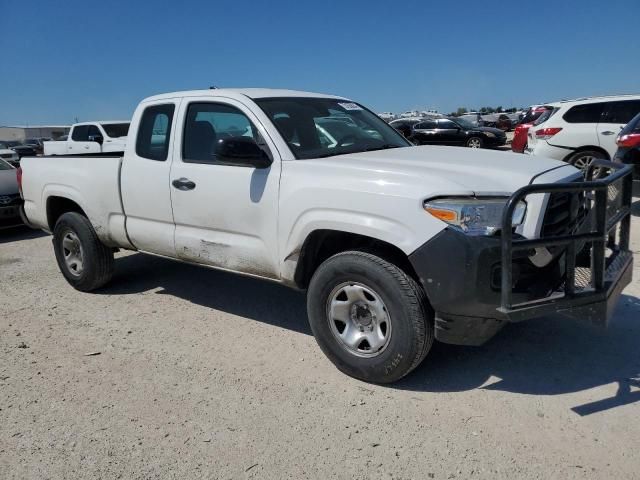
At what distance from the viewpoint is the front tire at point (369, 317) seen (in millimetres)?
Answer: 3145

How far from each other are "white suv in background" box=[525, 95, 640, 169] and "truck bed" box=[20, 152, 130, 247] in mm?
8375

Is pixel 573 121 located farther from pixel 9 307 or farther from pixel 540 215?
pixel 9 307

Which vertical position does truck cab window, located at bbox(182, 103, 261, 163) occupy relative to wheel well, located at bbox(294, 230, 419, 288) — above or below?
above

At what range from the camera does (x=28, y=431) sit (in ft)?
10.0

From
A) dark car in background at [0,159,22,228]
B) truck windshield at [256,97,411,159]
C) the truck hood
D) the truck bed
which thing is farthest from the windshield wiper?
dark car in background at [0,159,22,228]

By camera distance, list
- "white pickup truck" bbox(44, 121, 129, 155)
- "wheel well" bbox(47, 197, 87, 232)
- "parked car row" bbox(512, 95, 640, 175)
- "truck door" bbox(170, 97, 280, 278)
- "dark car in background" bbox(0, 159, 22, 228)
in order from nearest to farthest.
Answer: "truck door" bbox(170, 97, 280, 278) < "wheel well" bbox(47, 197, 87, 232) < "dark car in background" bbox(0, 159, 22, 228) < "parked car row" bbox(512, 95, 640, 175) < "white pickup truck" bbox(44, 121, 129, 155)

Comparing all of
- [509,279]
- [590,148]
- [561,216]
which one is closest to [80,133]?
[590,148]

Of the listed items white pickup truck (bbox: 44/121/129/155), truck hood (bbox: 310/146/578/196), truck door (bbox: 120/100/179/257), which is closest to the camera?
truck hood (bbox: 310/146/578/196)

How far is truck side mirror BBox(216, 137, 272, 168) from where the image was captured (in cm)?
361

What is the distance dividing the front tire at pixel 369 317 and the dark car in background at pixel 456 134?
1877 cm

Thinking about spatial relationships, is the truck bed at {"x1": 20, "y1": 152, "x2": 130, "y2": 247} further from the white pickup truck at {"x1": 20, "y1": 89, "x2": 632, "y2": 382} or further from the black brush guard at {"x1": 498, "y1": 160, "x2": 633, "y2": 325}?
the black brush guard at {"x1": 498, "y1": 160, "x2": 633, "y2": 325}

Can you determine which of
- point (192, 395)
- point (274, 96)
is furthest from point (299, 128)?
point (192, 395)

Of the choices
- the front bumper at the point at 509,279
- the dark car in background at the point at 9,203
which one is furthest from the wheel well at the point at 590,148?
the dark car in background at the point at 9,203

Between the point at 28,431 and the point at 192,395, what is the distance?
92 centimetres
